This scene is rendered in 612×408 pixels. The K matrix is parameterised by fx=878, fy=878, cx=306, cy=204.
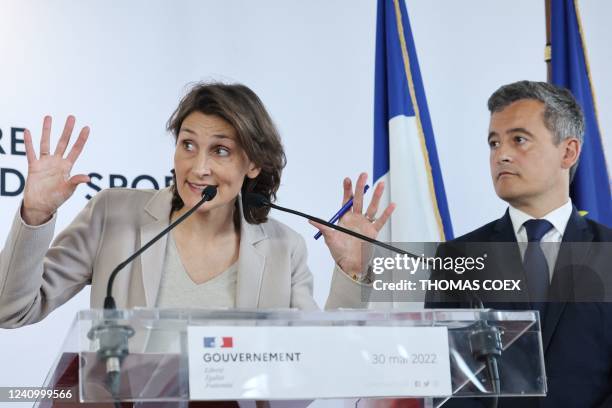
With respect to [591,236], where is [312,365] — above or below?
below

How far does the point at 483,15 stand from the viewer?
4.23 meters

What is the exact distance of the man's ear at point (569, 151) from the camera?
312 cm

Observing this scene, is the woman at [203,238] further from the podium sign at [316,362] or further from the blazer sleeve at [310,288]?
the podium sign at [316,362]

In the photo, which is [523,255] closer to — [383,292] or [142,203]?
[383,292]

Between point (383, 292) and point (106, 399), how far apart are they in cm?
229

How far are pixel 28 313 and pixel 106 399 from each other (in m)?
0.89

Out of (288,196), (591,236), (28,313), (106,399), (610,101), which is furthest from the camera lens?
(610,101)

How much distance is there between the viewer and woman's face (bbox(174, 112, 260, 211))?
2336mm

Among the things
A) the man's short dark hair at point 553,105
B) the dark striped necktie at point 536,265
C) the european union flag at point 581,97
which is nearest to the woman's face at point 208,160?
the dark striped necktie at point 536,265

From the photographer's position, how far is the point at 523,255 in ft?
9.37

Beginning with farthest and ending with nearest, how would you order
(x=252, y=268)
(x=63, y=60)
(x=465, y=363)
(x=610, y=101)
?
(x=610, y=101)
(x=63, y=60)
(x=252, y=268)
(x=465, y=363)

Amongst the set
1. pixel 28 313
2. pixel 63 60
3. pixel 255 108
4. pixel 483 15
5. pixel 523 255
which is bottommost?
pixel 28 313

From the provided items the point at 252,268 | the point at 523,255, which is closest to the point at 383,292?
the point at 523,255

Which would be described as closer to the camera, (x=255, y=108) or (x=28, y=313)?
(x=28, y=313)
